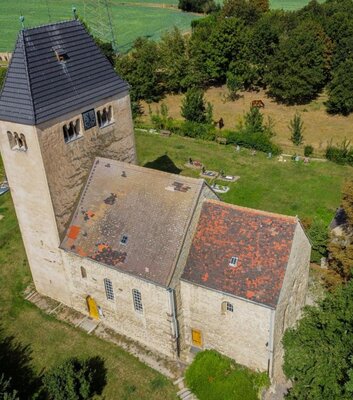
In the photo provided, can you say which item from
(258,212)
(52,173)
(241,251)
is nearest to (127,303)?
(241,251)

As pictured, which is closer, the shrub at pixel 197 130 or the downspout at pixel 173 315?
the downspout at pixel 173 315

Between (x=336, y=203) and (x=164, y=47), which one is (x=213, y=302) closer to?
(x=336, y=203)

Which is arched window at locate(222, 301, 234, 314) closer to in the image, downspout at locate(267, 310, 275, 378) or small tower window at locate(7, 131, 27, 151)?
downspout at locate(267, 310, 275, 378)

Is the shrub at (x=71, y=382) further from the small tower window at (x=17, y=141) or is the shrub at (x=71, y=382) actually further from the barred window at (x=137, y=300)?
the small tower window at (x=17, y=141)

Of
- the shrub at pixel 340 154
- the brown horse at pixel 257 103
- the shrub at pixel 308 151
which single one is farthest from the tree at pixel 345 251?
the brown horse at pixel 257 103

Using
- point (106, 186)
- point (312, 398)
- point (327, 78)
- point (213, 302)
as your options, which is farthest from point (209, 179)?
point (327, 78)

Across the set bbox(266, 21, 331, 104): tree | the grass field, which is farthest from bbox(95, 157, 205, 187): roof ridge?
bbox(266, 21, 331, 104): tree
